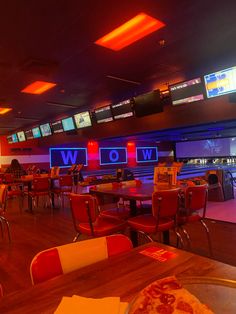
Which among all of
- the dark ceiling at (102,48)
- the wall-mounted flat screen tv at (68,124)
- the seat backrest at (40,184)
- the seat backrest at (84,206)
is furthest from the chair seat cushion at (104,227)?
the wall-mounted flat screen tv at (68,124)

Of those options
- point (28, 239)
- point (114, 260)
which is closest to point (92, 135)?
point (28, 239)

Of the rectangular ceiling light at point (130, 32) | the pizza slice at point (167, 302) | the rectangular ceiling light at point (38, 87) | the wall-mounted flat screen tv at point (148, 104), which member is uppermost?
the rectangular ceiling light at point (38, 87)

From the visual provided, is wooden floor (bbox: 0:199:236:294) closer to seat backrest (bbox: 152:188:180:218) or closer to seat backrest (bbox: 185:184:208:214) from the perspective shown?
seat backrest (bbox: 185:184:208:214)

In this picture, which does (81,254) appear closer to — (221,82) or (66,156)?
(221,82)

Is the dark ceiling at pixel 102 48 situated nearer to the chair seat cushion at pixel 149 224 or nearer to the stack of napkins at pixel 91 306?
the chair seat cushion at pixel 149 224

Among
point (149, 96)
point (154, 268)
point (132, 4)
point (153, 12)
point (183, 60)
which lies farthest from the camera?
point (149, 96)

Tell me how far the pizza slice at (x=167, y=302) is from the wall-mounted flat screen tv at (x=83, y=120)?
5.89 m

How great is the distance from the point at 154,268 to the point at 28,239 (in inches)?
126

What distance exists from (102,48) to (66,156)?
9492 millimetres

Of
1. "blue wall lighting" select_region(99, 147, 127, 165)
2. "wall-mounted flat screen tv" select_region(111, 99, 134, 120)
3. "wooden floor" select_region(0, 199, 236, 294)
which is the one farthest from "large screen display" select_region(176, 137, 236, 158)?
"wooden floor" select_region(0, 199, 236, 294)

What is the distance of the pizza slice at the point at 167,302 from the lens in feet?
1.70

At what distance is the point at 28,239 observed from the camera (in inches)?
143

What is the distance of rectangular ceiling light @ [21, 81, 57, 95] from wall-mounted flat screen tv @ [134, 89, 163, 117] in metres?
1.75

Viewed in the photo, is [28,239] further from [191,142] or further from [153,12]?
[191,142]
